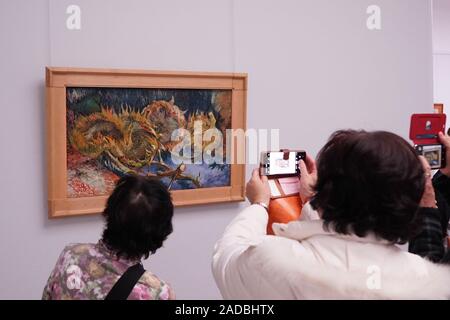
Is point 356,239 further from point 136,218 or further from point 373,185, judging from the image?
point 136,218

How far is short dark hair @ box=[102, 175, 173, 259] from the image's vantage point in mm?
1430

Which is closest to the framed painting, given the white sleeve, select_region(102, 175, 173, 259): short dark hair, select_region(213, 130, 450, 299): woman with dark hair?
select_region(102, 175, 173, 259): short dark hair

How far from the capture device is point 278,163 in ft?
5.02

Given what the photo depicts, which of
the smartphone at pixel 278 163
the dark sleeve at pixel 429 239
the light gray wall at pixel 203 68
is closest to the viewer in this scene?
the dark sleeve at pixel 429 239

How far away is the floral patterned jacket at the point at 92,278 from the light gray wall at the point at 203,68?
102cm

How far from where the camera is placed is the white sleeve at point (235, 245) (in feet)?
3.89

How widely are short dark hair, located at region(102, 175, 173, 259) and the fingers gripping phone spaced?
0.97 metres

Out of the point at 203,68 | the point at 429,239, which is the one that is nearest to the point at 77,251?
the point at 429,239

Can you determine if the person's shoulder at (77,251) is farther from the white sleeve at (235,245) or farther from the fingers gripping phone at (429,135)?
the fingers gripping phone at (429,135)

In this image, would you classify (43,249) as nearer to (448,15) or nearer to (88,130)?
(88,130)

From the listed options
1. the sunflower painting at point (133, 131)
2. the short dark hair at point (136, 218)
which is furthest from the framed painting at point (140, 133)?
the short dark hair at point (136, 218)

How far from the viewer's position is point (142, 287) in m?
1.38

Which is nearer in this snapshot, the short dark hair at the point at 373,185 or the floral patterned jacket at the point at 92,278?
the short dark hair at the point at 373,185

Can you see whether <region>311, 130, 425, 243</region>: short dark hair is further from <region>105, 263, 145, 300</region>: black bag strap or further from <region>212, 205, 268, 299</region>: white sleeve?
<region>105, 263, 145, 300</region>: black bag strap
